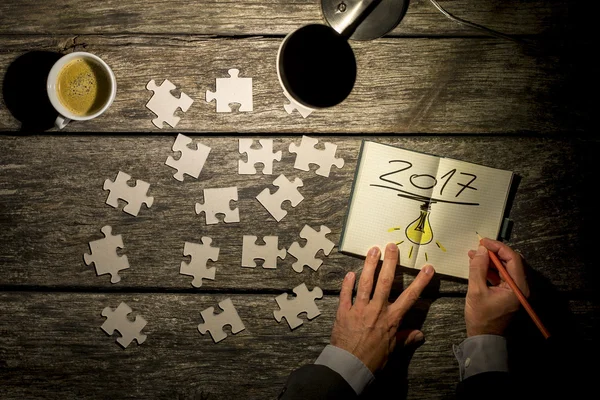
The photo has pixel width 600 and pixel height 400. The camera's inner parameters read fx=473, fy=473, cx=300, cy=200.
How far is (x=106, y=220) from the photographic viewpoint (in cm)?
152

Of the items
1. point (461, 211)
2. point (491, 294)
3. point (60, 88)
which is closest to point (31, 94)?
point (60, 88)

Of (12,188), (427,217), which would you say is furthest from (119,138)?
(427,217)

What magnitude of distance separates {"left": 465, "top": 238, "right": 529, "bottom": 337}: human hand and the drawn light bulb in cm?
16

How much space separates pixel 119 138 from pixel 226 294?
610 mm

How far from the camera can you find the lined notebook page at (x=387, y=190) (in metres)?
1.50

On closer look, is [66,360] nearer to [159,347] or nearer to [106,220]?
[159,347]

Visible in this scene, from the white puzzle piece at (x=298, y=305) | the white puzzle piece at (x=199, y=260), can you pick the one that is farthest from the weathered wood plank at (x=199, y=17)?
the white puzzle piece at (x=298, y=305)

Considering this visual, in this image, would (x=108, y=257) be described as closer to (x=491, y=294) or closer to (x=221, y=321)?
(x=221, y=321)

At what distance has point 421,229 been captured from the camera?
4.96ft

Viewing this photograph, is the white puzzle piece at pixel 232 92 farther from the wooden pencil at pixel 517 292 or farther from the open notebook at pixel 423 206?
the wooden pencil at pixel 517 292

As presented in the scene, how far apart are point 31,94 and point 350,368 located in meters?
1.34

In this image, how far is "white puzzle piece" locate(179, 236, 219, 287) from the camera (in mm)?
1521

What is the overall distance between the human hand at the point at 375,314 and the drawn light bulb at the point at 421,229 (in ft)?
0.23

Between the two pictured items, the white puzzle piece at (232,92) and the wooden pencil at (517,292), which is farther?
the white puzzle piece at (232,92)
